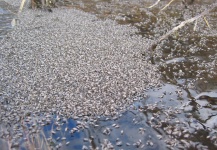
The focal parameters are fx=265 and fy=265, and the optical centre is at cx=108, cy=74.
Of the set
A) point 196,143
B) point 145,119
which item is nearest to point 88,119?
point 145,119

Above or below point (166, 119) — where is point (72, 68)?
above

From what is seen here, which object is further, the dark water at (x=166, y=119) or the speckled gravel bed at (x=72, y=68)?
the speckled gravel bed at (x=72, y=68)

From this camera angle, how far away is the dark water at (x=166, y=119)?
4461mm

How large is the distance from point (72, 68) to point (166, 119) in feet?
9.71

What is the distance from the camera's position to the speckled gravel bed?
546 cm

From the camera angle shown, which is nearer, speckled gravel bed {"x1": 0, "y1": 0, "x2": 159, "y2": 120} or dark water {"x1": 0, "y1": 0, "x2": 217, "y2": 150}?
dark water {"x1": 0, "y1": 0, "x2": 217, "y2": 150}

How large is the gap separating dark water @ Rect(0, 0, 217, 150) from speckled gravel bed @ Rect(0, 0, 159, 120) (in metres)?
0.33

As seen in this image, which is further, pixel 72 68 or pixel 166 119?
pixel 72 68

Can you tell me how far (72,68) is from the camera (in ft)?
22.7

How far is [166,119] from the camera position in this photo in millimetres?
5047

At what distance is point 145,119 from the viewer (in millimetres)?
5059

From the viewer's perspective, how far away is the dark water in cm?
446

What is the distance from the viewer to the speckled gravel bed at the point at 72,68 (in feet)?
17.9

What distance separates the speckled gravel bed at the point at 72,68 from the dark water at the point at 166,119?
333mm
